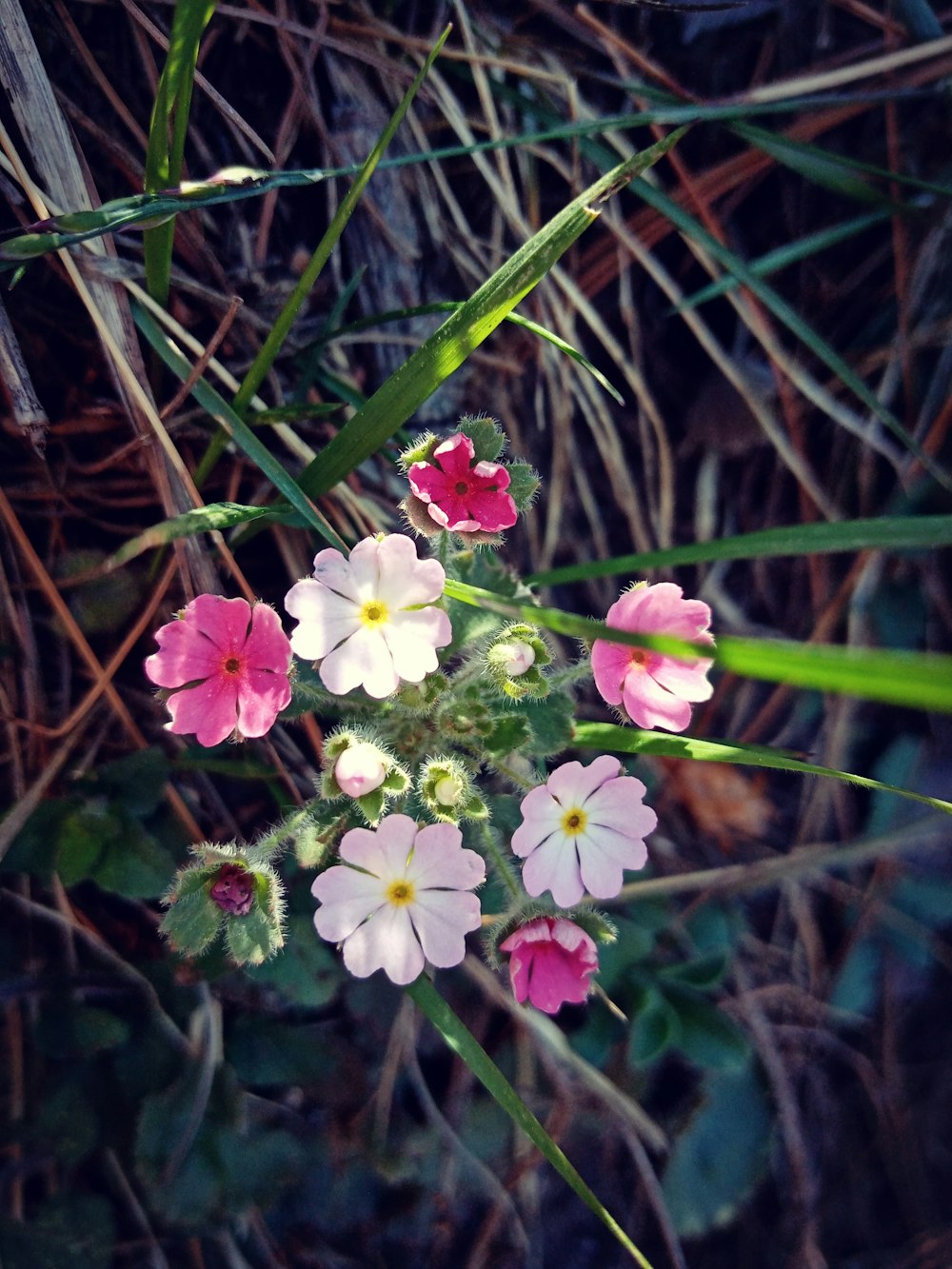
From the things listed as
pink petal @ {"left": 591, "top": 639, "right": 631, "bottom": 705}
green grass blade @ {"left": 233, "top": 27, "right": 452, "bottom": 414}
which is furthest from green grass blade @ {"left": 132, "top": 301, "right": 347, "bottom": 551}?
pink petal @ {"left": 591, "top": 639, "right": 631, "bottom": 705}

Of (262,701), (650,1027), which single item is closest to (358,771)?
(262,701)

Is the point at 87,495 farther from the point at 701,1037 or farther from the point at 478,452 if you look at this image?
the point at 701,1037

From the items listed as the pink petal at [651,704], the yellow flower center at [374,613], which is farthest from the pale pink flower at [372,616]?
the pink petal at [651,704]

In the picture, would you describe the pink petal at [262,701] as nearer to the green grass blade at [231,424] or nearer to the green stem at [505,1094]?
the green grass blade at [231,424]

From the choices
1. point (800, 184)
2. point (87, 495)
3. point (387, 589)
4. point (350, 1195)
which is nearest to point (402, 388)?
point (387, 589)

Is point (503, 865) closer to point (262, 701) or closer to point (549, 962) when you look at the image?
point (549, 962)
